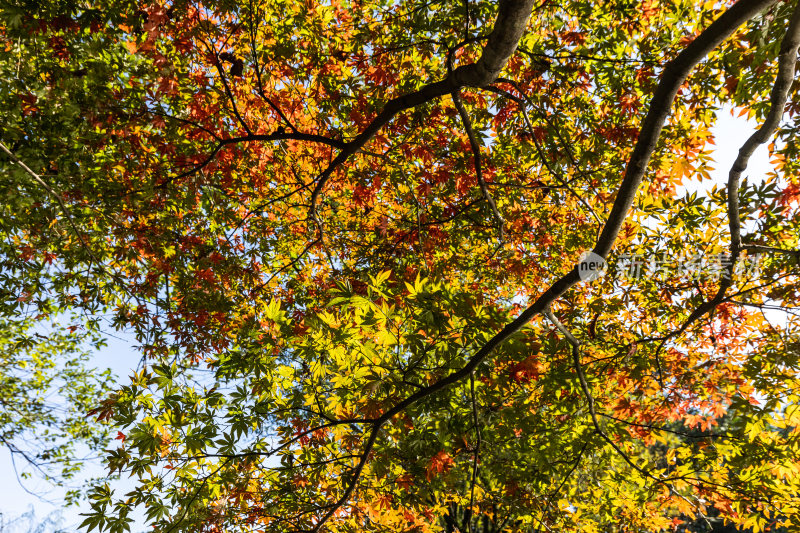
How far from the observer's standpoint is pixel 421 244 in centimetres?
395

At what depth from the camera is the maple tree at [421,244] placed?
9.11 feet

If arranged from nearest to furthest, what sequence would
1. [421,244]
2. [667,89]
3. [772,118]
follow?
[667,89], [772,118], [421,244]

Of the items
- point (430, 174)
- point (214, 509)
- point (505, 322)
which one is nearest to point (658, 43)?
point (430, 174)

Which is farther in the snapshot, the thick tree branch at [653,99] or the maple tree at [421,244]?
the maple tree at [421,244]

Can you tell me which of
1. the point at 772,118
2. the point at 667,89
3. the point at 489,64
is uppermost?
the point at 489,64

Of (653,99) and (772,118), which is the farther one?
(772,118)

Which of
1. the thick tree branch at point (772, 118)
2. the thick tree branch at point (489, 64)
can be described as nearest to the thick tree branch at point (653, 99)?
the thick tree branch at point (489, 64)

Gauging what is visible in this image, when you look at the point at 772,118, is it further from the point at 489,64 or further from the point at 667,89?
A: the point at 489,64

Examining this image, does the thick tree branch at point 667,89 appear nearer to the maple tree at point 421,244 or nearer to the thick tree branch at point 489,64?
the maple tree at point 421,244

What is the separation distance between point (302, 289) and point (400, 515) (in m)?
2.98

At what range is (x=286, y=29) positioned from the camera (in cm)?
447

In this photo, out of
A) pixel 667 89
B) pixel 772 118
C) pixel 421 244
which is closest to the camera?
pixel 667 89

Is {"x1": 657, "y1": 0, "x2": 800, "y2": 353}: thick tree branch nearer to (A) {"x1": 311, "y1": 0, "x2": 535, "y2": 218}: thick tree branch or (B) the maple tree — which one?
(B) the maple tree

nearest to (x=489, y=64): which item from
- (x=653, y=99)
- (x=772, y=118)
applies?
(x=653, y=99)
